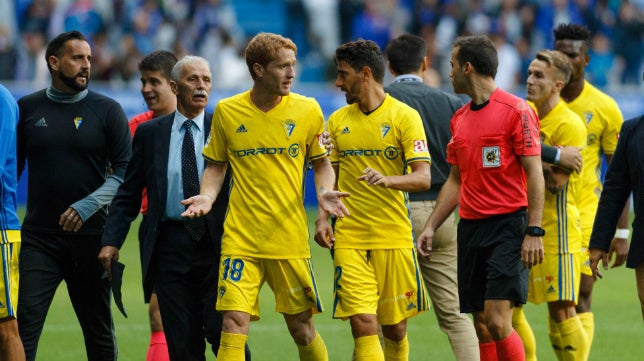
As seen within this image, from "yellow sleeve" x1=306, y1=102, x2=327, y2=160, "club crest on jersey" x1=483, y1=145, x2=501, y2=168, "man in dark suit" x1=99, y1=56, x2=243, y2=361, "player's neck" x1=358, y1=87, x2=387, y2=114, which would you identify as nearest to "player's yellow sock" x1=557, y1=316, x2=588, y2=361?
"club crest on jersey" x1=483, y1=145, x2=501, y2=168

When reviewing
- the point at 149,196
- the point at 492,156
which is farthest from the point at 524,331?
the point at 149,196

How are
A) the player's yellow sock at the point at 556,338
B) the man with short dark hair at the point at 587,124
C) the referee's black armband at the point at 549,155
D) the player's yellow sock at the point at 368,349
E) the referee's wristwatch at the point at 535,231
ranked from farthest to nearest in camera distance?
the man with short dark hair at the point at 587,124 → the player's yellow sock at the point at 556,338 → the referee's black armband at the point at 549,155 → the player's yellow sock at the point at 368,349 → the referee's wristwatch at the point at 535,231

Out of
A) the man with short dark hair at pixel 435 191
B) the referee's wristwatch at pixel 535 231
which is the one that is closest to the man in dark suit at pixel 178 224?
the man with short dark hair at pixel 435 191

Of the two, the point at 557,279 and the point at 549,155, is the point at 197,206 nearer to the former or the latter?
the point at 549,155

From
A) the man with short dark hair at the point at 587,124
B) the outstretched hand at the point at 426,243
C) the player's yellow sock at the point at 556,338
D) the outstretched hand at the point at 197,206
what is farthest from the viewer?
the man with short dark hair at the point at 587,124

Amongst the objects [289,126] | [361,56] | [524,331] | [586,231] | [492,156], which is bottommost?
[524,331]

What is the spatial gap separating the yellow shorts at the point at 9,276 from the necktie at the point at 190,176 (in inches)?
41.4

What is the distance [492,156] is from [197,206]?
1889mm

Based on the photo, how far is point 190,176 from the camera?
25.3 feet

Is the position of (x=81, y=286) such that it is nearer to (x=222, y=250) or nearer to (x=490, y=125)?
(x=222, y=250)

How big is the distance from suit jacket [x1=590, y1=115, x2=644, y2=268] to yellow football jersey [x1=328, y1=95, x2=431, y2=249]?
1.20m

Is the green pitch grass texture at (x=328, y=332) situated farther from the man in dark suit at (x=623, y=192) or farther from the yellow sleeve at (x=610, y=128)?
the man in dark suit at (x=623, y=192)

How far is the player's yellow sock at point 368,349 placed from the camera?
755cm

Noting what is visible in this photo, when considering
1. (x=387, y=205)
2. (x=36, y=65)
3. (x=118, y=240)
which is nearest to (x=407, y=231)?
(x=387, y=205)
